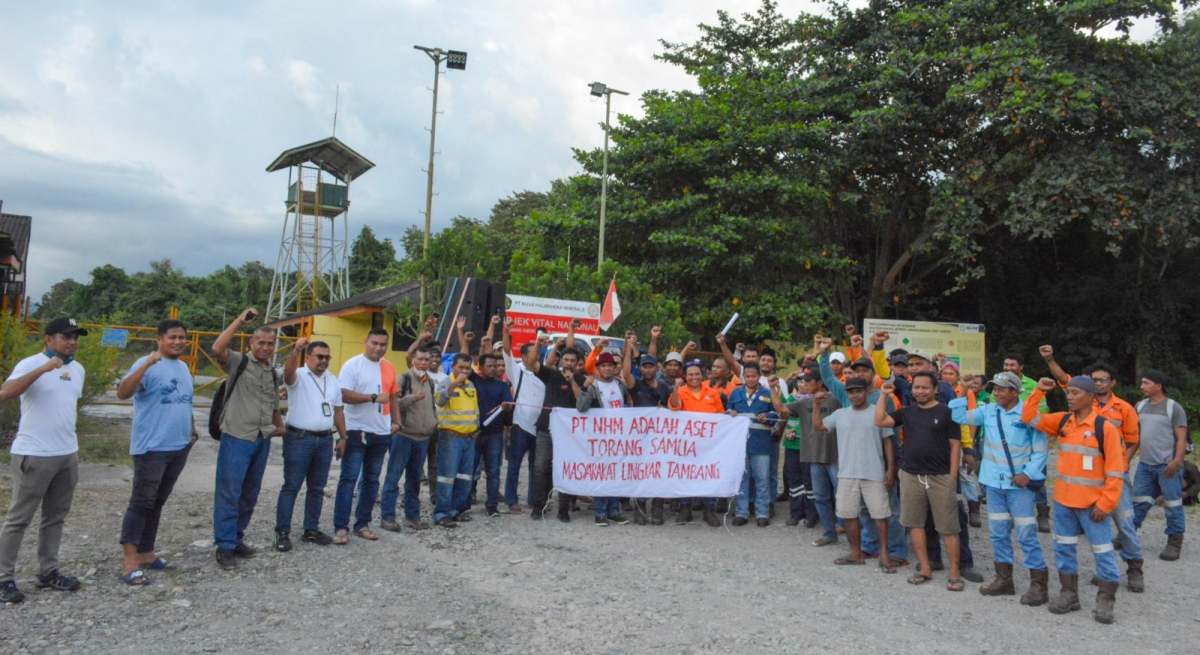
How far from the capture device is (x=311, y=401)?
6.71m

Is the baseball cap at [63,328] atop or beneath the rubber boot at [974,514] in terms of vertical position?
atop

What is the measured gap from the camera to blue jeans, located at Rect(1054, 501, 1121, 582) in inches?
226

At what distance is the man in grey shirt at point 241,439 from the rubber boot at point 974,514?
23.7ft

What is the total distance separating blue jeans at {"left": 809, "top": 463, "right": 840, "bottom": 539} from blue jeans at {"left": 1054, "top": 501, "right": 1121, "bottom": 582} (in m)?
2.27

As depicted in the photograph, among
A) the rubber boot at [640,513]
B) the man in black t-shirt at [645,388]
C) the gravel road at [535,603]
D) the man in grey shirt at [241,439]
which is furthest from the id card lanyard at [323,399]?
the rubber boot at [640,513]

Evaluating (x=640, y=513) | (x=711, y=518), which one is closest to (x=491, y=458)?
(x=640, y=513)

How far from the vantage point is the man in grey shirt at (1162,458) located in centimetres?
766

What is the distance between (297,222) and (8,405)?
80.7 ft

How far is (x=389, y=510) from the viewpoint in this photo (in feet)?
25.2

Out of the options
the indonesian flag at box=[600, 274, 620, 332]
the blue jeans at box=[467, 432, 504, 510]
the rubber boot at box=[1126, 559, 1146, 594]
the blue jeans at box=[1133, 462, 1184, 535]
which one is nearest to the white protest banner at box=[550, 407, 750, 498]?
the blue jeans at box=[467, 432, 504, 510]

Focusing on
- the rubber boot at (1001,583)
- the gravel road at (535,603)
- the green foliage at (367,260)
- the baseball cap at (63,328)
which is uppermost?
the green foliage at (367,260)

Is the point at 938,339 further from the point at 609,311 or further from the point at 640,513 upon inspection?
the point at 640,513

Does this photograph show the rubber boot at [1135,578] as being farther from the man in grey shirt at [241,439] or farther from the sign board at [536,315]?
the sign board at [536,315]

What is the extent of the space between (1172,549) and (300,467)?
8.11 meters
